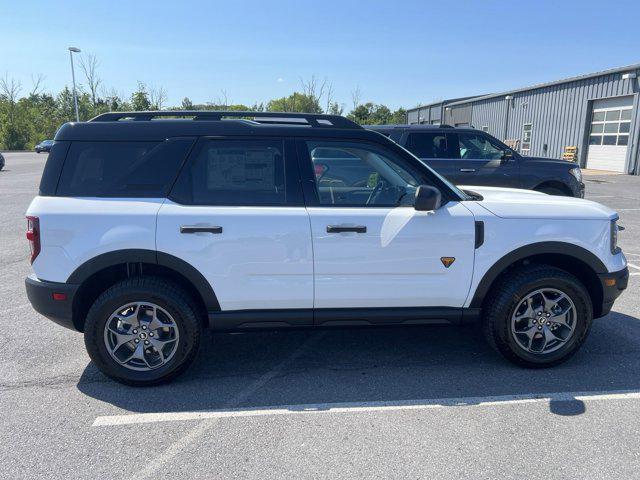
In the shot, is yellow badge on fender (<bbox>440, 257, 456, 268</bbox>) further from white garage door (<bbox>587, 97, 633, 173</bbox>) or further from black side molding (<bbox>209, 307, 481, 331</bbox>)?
white garage door (<bbox>587, 97, 633, 173</bbox>)

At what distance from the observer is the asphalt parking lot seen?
2.64 m

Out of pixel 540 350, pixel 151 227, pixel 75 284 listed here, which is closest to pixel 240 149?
pixel 151 227

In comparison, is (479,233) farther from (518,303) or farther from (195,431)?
(195,431)

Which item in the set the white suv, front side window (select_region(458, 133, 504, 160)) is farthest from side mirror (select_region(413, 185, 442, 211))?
front side window (select_region(458, 133, 504, 160))

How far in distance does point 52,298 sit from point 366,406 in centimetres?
230

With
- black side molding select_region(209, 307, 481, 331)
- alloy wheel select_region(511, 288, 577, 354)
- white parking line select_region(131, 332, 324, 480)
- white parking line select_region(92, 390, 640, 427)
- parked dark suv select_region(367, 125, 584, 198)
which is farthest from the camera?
parked dark suv select_region(367, 125, 584, 198)

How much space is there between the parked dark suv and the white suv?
5.16 m

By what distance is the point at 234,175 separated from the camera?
11.3ft

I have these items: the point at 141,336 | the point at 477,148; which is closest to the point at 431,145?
the point at 477,148

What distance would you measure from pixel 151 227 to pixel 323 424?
174 cm

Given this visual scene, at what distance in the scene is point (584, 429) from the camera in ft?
A: 9.69

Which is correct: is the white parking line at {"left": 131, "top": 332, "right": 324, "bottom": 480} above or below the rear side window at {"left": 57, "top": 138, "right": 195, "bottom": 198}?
below

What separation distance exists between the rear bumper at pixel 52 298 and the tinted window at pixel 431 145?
22.2 ft

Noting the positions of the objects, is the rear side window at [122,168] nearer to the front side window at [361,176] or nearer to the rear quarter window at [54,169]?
the rear quarter window at [54,169]
